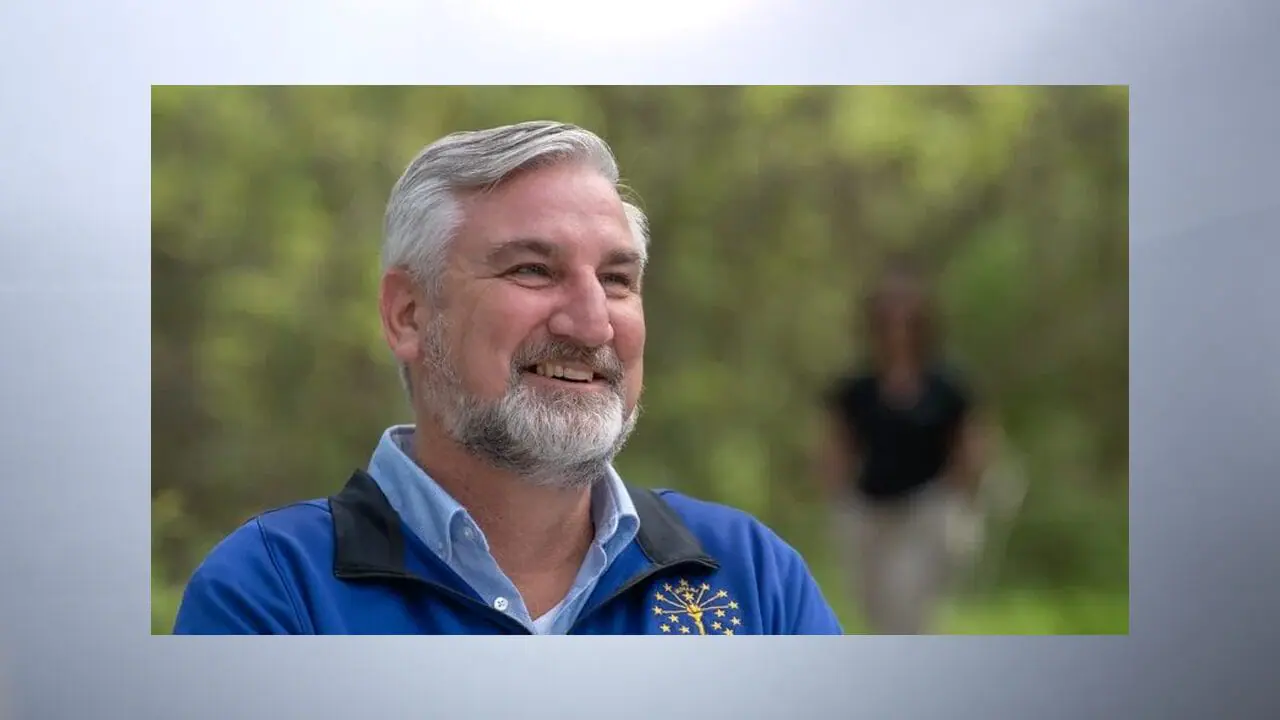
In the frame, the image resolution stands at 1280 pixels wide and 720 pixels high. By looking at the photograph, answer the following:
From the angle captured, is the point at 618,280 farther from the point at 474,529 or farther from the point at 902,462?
the point at 902,462

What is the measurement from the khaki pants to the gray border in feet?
0.29

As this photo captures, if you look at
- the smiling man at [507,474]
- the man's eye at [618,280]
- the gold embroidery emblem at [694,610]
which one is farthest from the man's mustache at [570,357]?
the gold embroidery emblem at [694,610]

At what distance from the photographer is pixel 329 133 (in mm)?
3441

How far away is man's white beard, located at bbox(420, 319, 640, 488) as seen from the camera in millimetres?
3334

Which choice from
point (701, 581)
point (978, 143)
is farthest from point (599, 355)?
point (978, 143)

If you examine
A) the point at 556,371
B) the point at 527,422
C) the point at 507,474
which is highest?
the point at 556,371

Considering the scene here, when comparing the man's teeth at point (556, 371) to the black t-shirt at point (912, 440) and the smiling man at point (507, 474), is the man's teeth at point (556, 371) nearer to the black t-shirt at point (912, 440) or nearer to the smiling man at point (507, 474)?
the smiling man at point (507, 474)

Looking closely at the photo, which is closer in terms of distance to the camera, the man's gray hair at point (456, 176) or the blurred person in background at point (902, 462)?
the man's gray hair at point (456, 176)

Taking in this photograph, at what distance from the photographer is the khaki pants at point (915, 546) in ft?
11.4

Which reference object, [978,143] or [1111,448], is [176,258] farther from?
[1111,448]

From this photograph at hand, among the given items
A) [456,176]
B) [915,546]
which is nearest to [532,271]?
[456,176]

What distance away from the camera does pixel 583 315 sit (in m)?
3.32
